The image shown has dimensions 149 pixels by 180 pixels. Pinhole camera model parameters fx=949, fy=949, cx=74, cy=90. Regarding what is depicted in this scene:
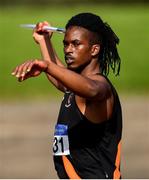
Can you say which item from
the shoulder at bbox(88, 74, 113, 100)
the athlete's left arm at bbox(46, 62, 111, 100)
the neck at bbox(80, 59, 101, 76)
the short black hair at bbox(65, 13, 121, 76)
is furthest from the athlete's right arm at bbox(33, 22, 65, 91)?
the athlete's left arm at bbox(46, 62, 111, 100)

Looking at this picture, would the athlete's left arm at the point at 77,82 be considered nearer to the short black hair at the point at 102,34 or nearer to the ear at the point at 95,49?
the ear at the point at 95,49

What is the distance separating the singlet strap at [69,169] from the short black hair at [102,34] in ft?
2.32

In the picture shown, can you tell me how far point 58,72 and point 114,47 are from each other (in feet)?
→ 3.26

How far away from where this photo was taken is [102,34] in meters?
6.74

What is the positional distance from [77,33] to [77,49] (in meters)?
0.13

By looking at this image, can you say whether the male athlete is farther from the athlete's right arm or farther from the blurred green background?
the blurred green background

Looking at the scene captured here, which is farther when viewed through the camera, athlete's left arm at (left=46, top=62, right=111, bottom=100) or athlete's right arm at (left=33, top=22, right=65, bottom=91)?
athlete's right arm at (left=33, top=22, right=65, bottom=91)

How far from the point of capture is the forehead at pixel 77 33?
6543mm

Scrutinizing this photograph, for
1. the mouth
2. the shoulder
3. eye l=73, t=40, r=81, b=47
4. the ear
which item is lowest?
the shoulder

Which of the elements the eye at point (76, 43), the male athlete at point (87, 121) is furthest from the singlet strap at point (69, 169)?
the eye at point (76, 43)

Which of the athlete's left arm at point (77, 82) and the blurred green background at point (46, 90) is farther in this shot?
the blurred green background at point (46, 90)

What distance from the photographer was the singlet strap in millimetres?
6555

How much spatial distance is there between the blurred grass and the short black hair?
14567 millimetres

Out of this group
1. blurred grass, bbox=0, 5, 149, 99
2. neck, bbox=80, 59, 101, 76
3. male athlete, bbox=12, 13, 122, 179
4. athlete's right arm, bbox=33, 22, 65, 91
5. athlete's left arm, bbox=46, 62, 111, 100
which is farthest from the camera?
blurred grass, bbox=0, 5, 149, 99
